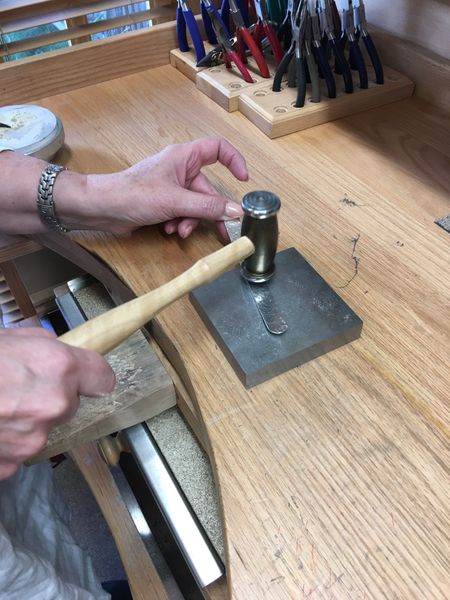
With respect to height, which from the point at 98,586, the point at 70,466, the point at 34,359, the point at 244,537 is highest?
the point at 34,359

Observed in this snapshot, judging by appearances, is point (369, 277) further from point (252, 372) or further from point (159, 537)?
point (159, 537)

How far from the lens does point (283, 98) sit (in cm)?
82

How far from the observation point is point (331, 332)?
0.48m

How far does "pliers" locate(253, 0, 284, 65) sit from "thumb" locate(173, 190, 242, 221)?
439 mm

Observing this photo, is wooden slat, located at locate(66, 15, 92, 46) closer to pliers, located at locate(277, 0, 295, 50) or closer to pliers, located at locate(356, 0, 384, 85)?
pliers, located at locate(277, 0, 295, 50)

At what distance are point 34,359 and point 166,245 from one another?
283mm

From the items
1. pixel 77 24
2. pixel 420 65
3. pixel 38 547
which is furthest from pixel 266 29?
pixel 38 547

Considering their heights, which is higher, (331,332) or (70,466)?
(331,332)

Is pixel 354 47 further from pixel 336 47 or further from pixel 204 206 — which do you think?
pixel 204 206

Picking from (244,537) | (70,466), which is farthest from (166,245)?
(70,466)

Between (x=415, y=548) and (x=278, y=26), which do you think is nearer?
(x=415, y=548)

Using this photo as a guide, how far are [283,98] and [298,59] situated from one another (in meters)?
0.06

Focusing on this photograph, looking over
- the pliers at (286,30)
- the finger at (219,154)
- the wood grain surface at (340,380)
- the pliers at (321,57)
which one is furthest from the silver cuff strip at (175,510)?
the pliers at (286,30)

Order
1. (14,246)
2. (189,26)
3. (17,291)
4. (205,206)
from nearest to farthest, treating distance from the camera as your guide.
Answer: (205,206), (14,246), (189,26), (17,291)
